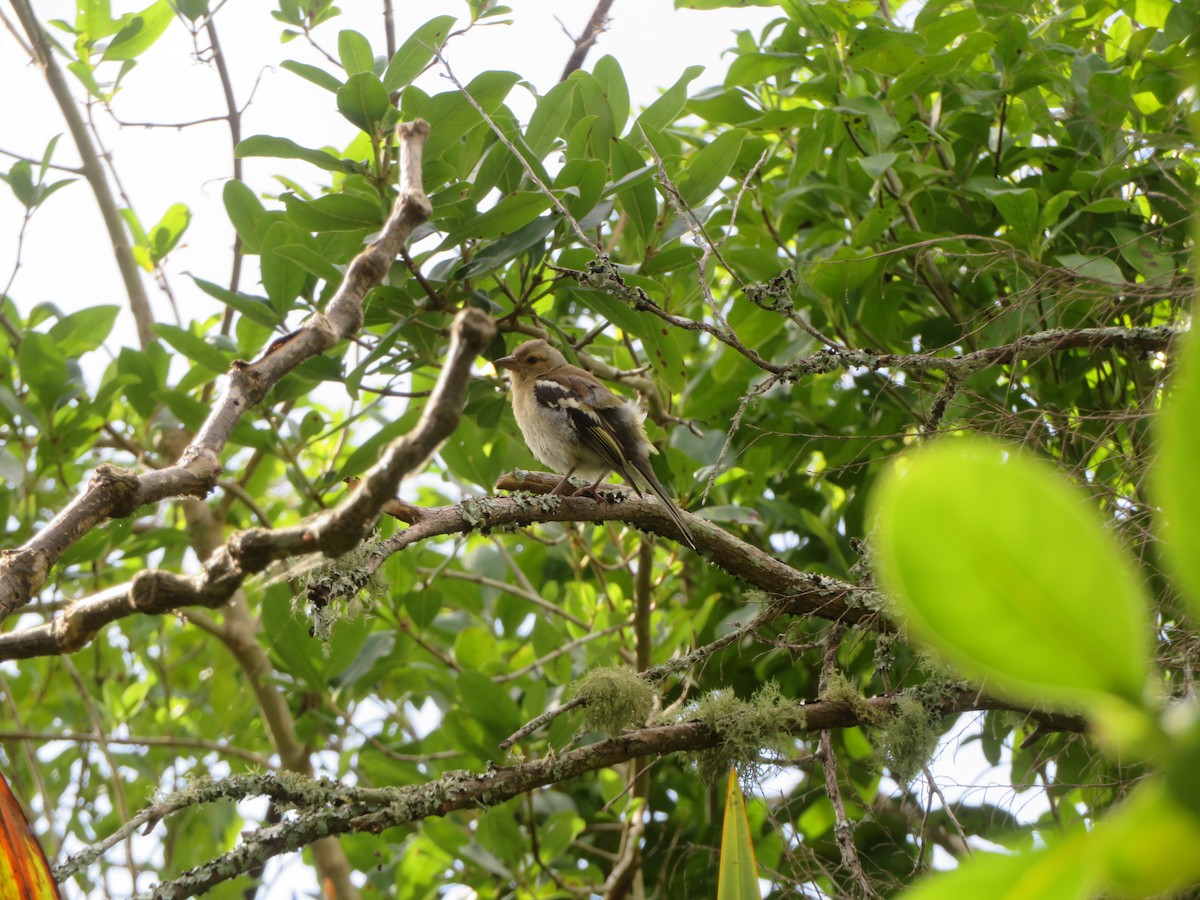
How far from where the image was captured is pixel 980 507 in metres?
0.36

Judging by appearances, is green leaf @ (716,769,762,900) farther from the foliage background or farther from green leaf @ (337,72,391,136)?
green leaf @ (337,72,391,136)

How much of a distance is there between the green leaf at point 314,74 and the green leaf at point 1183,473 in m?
2.71

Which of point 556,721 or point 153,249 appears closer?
point 556,721

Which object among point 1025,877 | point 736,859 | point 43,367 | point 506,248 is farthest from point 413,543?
point 1025,877

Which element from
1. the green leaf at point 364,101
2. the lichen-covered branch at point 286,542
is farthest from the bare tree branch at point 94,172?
the lichen-covered branch at point 286,542

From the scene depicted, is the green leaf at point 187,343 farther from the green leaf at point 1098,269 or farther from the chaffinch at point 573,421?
the green leaf at point 1098,269

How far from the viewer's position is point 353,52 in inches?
113

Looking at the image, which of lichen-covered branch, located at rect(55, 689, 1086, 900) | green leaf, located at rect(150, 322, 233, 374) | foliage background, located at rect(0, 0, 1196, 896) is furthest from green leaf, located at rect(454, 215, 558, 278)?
lichen-covered branch, located at rect(55, 689, 1086, 900)

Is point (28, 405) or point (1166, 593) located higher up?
point (28, 405)

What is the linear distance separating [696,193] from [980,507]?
2748 mm

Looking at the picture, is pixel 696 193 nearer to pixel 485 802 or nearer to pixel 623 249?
pixel 623 249

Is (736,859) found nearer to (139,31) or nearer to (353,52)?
(353,52)

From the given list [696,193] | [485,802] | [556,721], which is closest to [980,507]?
[485,802]

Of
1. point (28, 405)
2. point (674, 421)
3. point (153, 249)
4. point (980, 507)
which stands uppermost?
point (153, 249)
